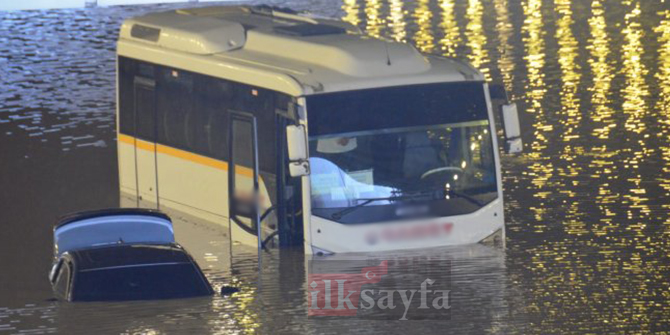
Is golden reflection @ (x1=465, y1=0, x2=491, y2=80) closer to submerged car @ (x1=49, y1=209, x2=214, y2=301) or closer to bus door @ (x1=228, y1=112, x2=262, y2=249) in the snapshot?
bus door @ (x1=228, y1=112, x2=262, y2=249)

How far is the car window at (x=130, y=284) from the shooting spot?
49.9ft

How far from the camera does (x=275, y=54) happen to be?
1848cm

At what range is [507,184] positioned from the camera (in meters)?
22.1

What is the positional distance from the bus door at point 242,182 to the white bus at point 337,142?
2 cm

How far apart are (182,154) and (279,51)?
2046 mm

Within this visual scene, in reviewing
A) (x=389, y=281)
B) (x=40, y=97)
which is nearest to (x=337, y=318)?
(x=389, y=281)

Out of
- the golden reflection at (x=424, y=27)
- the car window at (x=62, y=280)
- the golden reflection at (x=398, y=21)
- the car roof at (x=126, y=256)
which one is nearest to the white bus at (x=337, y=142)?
the car roof at (x=126, y=256)

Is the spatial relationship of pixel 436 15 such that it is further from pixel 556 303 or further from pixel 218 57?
pixel 556 303

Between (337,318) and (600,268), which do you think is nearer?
(337,318)

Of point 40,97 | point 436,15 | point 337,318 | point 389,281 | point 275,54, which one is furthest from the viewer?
point 436,15

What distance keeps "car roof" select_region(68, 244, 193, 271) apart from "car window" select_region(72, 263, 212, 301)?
0.26ft

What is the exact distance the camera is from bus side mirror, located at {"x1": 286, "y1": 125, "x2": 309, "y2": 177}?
1593cm

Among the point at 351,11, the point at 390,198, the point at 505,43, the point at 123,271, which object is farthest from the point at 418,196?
the point at 351,11

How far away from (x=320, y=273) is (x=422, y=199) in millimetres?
1302
